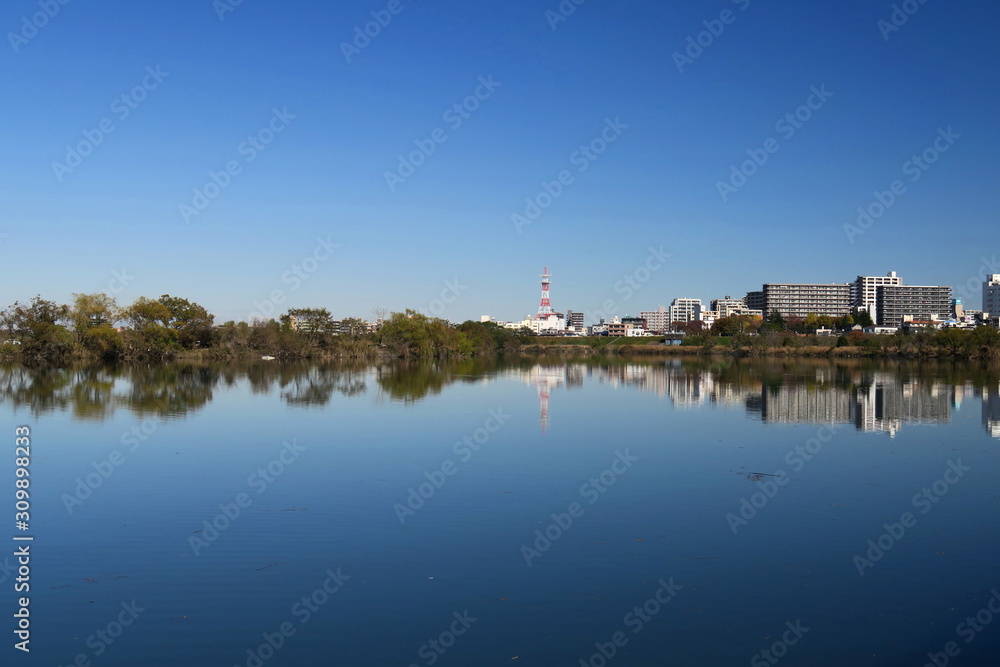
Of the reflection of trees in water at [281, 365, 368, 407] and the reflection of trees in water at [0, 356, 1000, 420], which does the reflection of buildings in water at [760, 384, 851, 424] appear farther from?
the reflection of trees in water at [281, 365, 368, 407]

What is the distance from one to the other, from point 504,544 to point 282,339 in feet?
199

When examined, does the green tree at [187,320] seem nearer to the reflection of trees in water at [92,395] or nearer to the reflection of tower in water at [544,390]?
the reflection of trees in water at [92,395]

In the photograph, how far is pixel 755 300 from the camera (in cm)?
17712

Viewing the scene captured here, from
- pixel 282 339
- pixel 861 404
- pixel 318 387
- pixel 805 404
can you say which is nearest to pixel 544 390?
pixel 318 387

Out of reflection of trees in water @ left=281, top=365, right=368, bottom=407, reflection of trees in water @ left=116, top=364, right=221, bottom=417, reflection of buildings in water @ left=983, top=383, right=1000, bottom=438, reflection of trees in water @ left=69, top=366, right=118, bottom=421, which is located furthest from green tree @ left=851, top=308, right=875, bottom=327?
reflection of trees in water @ left=69, top=366, right=118, bottom=421

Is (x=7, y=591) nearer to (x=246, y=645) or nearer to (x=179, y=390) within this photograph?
(x=246, y=645)

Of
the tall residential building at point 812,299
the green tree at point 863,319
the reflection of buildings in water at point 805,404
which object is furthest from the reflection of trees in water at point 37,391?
the tall residential building at point 812,299

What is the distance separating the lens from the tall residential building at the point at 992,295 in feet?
510

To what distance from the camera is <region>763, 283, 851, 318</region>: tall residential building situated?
164 m

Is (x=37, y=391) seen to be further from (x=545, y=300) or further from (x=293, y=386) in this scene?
(x=545, y=300)

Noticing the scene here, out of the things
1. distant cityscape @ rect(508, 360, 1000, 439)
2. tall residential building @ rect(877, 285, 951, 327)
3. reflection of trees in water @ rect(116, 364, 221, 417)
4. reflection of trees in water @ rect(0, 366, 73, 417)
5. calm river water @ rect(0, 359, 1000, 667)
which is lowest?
calm river water @ rect(0, 359, 1000, 667)

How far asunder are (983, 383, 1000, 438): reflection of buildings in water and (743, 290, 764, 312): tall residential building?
145525 millimetres

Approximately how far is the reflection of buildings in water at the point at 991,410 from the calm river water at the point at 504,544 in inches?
11.0

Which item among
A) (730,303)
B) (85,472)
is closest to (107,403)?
(85,472)
